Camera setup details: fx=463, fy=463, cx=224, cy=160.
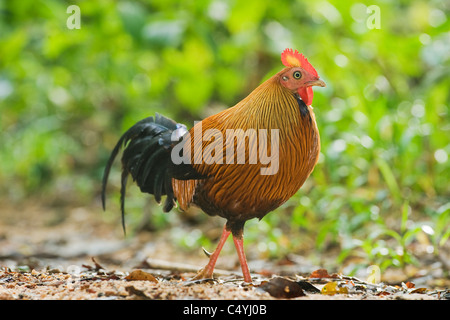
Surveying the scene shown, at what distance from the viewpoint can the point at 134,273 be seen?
8.14 ft

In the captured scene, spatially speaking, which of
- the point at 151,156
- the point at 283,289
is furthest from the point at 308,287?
the point at 151,156

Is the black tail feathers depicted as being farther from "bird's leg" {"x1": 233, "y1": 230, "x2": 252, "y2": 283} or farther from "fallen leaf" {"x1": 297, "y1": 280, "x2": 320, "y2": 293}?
"fallen leaf" {"x1": 297, "y1": 280, "x2": 320, "y2": 293}

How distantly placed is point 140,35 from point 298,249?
2.52 metres

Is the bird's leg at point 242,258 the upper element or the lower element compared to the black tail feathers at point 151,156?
lower

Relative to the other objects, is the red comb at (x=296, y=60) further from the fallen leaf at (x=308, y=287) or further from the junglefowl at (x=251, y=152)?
the fallen leaf at (x=308, y=287)

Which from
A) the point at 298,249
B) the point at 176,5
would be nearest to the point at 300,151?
the point at 298,249

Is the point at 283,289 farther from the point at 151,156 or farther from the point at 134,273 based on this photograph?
the point at 151,156

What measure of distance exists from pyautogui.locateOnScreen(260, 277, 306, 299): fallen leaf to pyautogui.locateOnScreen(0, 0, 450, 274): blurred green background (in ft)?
4.18

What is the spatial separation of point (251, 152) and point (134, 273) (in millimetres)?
903

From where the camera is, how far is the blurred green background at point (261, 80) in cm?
412

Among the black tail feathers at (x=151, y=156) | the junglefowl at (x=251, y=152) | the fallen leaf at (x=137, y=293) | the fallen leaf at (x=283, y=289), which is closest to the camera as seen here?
the fallen leaf at (x=137, y=293)

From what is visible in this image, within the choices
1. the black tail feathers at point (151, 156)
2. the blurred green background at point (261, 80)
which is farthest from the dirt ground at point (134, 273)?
the black tail feathers at point (151, 156)
